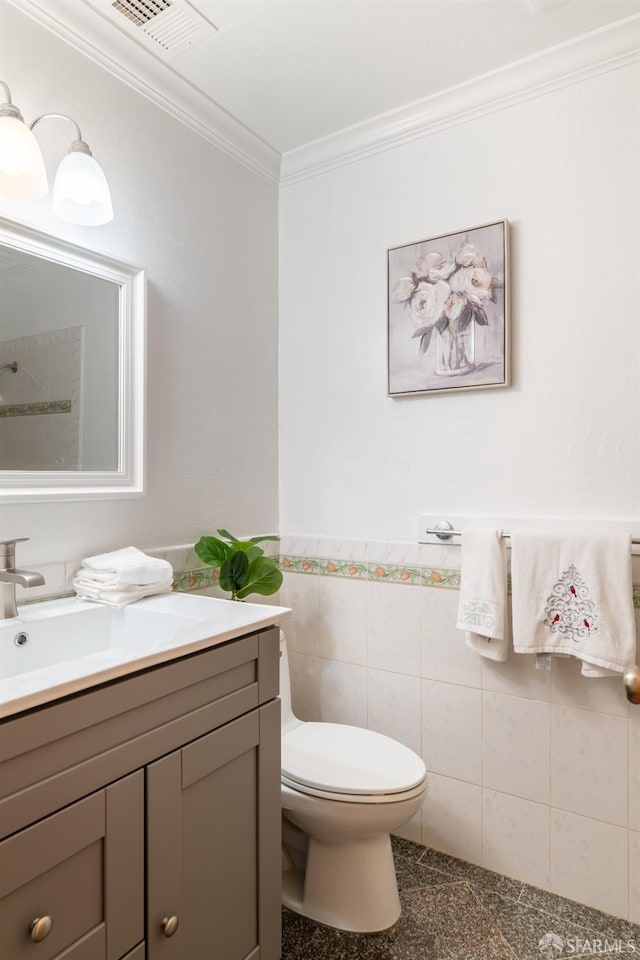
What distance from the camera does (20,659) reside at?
4.06 ft

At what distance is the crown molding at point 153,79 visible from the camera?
4.82 ft

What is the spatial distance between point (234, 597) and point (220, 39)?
1.61 meters

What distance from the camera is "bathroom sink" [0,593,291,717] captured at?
2.95ft

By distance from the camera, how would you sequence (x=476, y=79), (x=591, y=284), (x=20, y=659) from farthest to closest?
(x=476, y=79) → (x=591, y=284) → (x=20, y=659)

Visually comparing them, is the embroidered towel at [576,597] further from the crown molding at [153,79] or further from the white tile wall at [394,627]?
the crown molding at [153,79]

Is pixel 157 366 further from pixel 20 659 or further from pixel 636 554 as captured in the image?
pixel 636 554

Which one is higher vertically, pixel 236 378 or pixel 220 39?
pixel 220 39

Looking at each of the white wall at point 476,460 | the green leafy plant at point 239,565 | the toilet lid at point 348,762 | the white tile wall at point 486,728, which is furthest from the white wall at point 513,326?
the toilet lid at point 348,762

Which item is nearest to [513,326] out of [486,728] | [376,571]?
[376,571]

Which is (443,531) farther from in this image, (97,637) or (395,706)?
(97,637)

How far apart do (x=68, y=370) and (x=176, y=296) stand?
1.57ft

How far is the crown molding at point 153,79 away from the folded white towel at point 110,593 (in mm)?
1395

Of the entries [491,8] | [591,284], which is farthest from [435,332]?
[491,8]

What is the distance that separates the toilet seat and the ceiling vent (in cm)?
201
